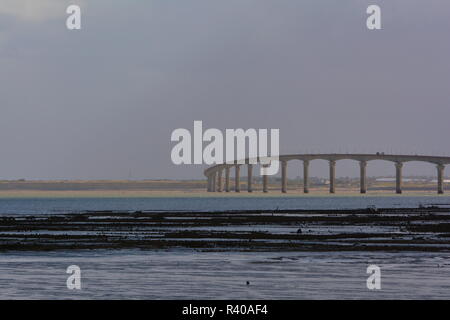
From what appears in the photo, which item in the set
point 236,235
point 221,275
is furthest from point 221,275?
point 236,235

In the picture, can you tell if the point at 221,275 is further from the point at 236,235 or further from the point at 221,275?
the point at 236,235

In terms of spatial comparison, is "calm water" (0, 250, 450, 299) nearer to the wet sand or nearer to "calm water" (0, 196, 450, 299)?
"calm water" (0, 196, 450, 299)

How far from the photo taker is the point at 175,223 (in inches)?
3204

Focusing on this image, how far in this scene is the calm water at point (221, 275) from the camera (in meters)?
34.5

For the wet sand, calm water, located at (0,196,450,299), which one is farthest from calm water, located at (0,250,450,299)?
the wet sand

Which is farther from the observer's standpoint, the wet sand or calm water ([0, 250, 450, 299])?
the wet sand

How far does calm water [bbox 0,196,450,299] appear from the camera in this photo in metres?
34.5

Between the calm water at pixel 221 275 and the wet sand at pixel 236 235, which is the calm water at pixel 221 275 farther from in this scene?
the wet sand at pixel 236 235

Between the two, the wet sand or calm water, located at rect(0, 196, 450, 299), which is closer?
calm water, located at rect(0, 196, 450, 299)

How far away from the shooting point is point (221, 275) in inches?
1564

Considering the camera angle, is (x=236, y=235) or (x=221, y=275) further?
(x=236, y=235)
